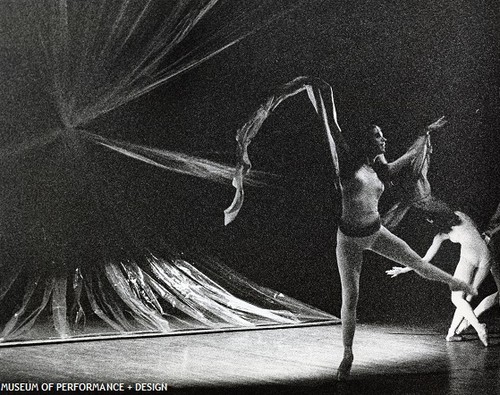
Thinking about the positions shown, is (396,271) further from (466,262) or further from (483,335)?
(483,335)

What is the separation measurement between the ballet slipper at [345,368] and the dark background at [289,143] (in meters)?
0.25

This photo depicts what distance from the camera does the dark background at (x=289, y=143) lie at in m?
3.16

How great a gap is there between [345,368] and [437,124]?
129 centimetres

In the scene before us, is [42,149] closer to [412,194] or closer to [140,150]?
[140,150]

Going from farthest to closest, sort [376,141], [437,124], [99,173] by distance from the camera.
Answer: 1. [437,124]
2. [376,141]
3. [99,173]

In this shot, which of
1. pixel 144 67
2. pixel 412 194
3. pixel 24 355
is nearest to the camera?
pixel 24 355

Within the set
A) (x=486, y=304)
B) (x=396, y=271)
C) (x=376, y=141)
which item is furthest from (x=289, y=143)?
(x=486, y=304)

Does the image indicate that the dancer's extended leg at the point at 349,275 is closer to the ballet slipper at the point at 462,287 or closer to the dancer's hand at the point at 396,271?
the dancer's hand at the point at 396,271

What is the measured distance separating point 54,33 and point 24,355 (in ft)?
4.04

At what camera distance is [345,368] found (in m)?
3.45

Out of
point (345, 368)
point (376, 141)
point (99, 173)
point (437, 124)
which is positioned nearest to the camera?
point (99, 173)

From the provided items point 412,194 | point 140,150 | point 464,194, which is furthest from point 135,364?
point 464,194

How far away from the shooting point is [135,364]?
312 centimetres

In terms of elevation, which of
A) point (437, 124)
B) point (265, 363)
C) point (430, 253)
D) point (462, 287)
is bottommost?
point (265, 363)
